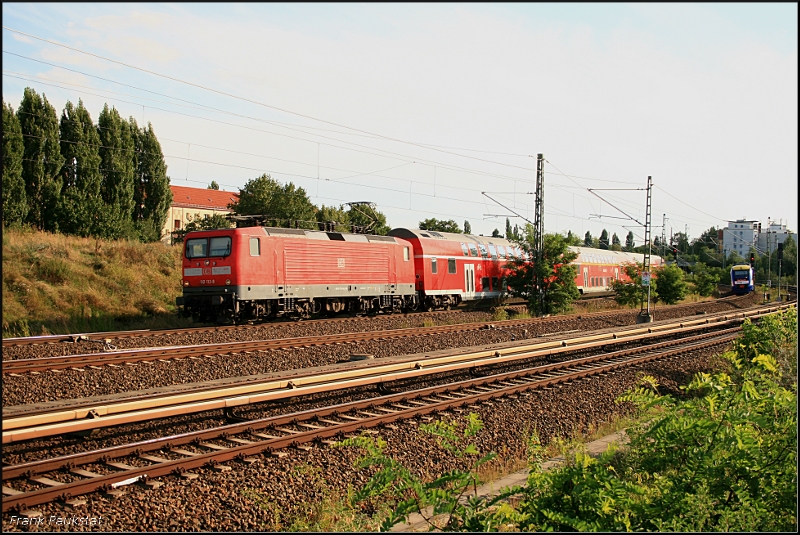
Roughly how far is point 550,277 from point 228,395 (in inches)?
899

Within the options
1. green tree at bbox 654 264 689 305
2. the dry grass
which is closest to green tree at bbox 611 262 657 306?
green tree at bbox 654 264 689 305

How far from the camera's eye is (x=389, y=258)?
26.0 metres

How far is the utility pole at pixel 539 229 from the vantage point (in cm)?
Answer: 2894

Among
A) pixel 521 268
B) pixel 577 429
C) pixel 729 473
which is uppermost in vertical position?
pixel 521 268

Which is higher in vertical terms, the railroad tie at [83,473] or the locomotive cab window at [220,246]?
the locomotive cab window at [220,246]

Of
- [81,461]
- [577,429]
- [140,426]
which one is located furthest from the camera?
[577,429]

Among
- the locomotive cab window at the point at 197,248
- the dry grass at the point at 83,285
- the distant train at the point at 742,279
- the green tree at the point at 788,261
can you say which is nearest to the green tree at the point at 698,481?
the locomotive cab window at the point at 197,248

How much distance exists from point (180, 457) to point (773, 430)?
6.21 meters

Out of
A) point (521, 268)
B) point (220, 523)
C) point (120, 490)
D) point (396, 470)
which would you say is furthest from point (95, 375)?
point (521, 268)

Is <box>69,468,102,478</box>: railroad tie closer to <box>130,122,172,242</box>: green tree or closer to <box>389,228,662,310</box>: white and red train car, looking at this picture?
<box>389,228,662,310</box>: white and red train car

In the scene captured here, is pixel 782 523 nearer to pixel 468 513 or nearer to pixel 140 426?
pixel 468 513

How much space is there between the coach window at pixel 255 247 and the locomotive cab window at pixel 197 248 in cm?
157

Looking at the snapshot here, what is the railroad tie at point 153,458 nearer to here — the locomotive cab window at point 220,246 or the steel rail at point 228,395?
the steel rail at point 228,395

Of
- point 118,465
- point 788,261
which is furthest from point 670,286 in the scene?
point 118,465
